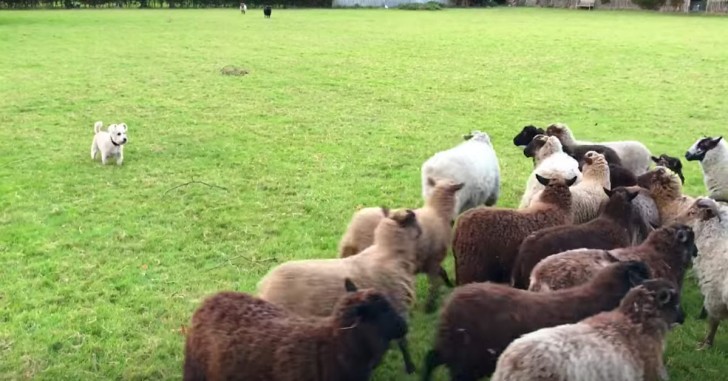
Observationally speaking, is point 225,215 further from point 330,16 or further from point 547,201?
point 330,16

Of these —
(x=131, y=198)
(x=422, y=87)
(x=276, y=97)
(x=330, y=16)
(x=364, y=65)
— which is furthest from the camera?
(x=330, y=16)

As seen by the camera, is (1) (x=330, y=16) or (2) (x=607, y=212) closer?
(2) (x=607, y=212)

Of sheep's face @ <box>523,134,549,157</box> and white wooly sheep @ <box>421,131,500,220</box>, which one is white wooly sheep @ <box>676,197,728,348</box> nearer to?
white wooly sheep @ <box>421,131,500,220</box>

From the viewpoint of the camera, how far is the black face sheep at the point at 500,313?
4.24 meters

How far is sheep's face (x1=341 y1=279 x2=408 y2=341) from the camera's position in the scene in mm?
4059

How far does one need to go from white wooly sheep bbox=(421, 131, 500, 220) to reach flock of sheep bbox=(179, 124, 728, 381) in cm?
31

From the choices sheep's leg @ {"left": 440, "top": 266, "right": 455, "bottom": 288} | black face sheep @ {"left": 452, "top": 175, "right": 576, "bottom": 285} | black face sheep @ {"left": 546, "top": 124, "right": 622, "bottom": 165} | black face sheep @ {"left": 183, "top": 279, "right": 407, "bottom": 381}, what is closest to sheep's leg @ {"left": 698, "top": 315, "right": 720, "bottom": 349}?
black face sheep @ {"left": 452, "top": 175, "right": 576, "bottom": 285}

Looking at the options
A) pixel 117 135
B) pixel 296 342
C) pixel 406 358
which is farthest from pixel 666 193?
pixel 117 135

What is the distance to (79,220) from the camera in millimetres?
8195

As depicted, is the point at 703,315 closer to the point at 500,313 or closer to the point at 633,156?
the point at 500,313

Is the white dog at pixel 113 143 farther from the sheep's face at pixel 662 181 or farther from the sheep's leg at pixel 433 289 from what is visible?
the sheep's face at pixel 662 181

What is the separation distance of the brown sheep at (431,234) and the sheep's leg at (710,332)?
7.02 ft

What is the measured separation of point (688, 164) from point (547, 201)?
5527 mm

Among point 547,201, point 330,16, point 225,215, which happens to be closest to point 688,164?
point 547,201
